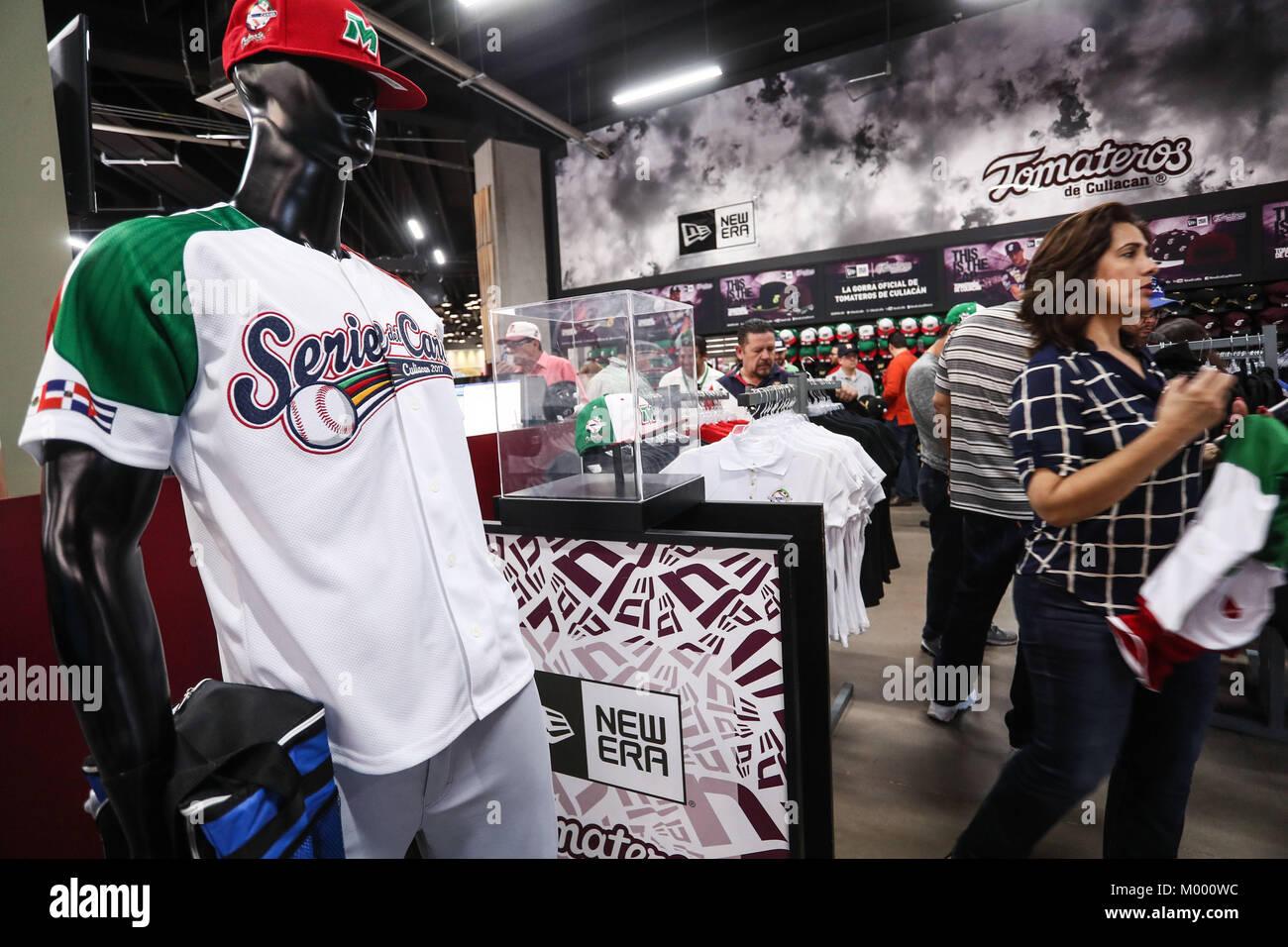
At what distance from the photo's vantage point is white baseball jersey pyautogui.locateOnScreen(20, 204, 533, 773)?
0.73 meters

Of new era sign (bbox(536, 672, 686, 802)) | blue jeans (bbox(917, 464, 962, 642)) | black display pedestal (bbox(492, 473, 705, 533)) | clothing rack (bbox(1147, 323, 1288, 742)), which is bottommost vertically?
clothing rack (bbox(1147, 323, 1288, 742))

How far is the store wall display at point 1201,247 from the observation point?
20.0ft

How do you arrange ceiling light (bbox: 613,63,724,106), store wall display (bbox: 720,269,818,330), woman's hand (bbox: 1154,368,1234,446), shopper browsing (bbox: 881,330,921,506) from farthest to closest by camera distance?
store wall display (bbox: 720,269,818,330) < ceiling light (bbox: 613,63,724,106) < shopper browsing (bbox: 881,330,921,506) < woman's hand (bbox: 1154,368,1234,446)

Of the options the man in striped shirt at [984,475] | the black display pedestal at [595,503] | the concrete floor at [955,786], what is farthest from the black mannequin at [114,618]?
the man in striped shirt at [984,475]

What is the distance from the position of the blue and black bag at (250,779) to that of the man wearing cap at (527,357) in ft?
4.68

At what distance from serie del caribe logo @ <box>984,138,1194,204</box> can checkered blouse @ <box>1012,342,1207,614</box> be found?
653 centimetres

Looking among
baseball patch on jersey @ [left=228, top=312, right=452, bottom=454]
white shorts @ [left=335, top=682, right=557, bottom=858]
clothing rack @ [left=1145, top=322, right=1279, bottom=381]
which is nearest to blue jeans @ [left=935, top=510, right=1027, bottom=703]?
clothing rack @ [left=1145, top=322, right=1279, bottom=381]

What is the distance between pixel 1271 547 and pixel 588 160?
9430mm

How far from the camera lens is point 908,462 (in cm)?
758

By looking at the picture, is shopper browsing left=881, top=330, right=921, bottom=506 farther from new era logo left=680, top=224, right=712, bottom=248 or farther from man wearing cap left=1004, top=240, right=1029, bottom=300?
new era logo left=680, top=224, right=712, bottom=248

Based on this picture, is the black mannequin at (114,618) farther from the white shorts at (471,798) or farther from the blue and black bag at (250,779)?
the white shorts at (471,798)

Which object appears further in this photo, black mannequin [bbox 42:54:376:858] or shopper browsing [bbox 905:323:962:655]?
shopper browsing [bbox 905:323:962:655]

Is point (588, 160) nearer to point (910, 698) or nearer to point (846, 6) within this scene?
point (846, 6)

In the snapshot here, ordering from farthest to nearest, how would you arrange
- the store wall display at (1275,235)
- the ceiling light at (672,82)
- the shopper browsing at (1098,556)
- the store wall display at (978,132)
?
the ceiling light at (672,82), the store wall display at (978,132), the store wall display at (1275,235), the shopper browsing at (1098,556)
